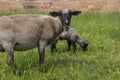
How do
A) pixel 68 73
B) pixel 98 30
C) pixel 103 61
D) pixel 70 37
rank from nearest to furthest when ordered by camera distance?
1. pixel 68 73
2. pixel 103 61
3. pixel 70 37
4. pixel 98 30

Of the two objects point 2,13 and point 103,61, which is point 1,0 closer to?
point 2,13

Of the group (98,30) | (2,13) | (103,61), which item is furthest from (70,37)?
(2,13)

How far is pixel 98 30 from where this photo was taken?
12.3 metres

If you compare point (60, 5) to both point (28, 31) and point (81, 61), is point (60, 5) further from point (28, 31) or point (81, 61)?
point (28, 31)

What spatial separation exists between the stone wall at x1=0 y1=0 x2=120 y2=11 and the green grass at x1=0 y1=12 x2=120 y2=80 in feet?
10.6

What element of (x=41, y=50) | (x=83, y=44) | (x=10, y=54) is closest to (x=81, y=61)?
(x=41, y=50)

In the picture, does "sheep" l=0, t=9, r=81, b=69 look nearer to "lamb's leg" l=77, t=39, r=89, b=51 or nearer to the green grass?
the green grass

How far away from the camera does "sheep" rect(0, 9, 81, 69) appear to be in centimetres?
762

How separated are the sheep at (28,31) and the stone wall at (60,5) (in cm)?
705

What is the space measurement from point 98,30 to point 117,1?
3677 mm

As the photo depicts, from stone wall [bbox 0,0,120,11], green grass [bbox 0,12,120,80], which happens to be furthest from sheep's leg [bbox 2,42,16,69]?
stone wall [bbox 0,0,120,11]

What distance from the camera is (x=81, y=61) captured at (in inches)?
348

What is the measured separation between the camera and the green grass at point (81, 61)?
24.8 feet

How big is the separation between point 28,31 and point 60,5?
767 centimetres
